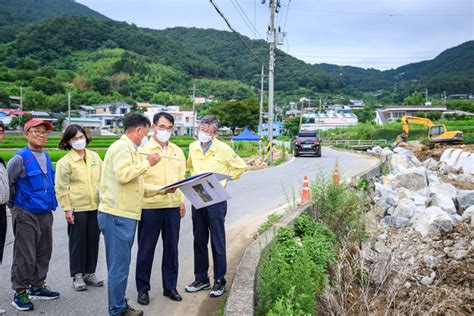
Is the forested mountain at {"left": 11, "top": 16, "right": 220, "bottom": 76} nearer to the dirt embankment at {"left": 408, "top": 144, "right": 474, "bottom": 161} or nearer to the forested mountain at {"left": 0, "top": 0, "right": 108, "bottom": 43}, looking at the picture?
the forested mountain at {"left": 0, "top": 0, "right": 108, "bottom": 43}

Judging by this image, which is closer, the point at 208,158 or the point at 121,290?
the point at 121,290

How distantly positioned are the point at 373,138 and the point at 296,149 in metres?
26.2

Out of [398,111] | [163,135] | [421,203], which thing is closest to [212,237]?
[163,135]

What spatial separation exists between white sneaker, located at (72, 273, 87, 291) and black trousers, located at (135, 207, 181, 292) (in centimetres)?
78

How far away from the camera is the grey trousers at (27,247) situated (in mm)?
4902

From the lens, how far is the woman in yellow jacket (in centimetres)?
545

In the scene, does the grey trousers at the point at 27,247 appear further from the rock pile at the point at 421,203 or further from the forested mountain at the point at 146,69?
the forested mountain at the point at 146,69

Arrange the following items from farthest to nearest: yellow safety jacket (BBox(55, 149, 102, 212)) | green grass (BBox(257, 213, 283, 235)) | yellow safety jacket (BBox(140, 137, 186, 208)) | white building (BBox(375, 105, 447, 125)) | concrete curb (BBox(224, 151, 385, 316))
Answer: white building (BBox(375, 105, 447, 125)) → green grass (BBox(257, 213, 283, 235)) → yellow safety jacket (BBox(55, 149, 102, 212)) → yellow safety jacket (BBox(140, 137, 186, 208)) → concrete curb (BBox(224, 151, 385, 316))

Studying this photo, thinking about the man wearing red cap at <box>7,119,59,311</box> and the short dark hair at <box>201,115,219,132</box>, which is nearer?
the man wearing red cap at <box>7,119,59,311</box>

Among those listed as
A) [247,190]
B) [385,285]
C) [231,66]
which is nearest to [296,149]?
[247,190]

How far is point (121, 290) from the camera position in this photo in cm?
436

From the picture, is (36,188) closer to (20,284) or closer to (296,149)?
(20,284)

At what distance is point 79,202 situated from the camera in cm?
550

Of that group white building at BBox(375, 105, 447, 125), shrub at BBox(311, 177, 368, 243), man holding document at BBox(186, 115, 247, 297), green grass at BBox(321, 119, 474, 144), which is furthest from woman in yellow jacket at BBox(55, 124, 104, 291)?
white building at BBox(375, 105, 447, 125)
